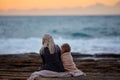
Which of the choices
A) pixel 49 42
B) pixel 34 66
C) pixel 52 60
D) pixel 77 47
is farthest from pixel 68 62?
pixel 77 47

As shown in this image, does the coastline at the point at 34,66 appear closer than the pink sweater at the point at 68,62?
No

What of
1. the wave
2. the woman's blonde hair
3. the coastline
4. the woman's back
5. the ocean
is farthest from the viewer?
the ocean

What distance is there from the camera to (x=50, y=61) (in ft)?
22.1

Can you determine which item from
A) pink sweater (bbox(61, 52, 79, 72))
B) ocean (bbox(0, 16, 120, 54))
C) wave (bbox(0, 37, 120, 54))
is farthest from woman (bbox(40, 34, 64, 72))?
wave (bbox(0, 37, 120, 54))

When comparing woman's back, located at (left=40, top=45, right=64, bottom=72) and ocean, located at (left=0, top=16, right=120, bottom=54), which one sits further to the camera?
ocean, located at (left=0, top=16, right=120, bottom=54)

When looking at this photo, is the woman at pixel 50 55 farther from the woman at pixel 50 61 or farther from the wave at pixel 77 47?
the wave at pixel 77 47

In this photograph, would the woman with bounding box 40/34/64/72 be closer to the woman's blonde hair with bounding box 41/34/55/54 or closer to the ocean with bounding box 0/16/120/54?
the woman's blonde hair with bounding box 41/34/55/54

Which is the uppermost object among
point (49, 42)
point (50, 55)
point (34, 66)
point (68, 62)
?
point (49, 42)

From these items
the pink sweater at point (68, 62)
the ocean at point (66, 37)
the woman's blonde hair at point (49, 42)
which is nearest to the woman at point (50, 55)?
the woman's blonde hair at point (49, 42)

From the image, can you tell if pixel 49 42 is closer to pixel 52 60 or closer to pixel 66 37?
pixel 52 60

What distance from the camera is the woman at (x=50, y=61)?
259 inches

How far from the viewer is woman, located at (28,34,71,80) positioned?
6573 mm

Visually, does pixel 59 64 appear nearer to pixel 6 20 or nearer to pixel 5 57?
pixel 5 57

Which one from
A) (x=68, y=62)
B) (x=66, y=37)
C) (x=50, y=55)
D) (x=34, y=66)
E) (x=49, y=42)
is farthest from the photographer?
(x=66, y=37)
